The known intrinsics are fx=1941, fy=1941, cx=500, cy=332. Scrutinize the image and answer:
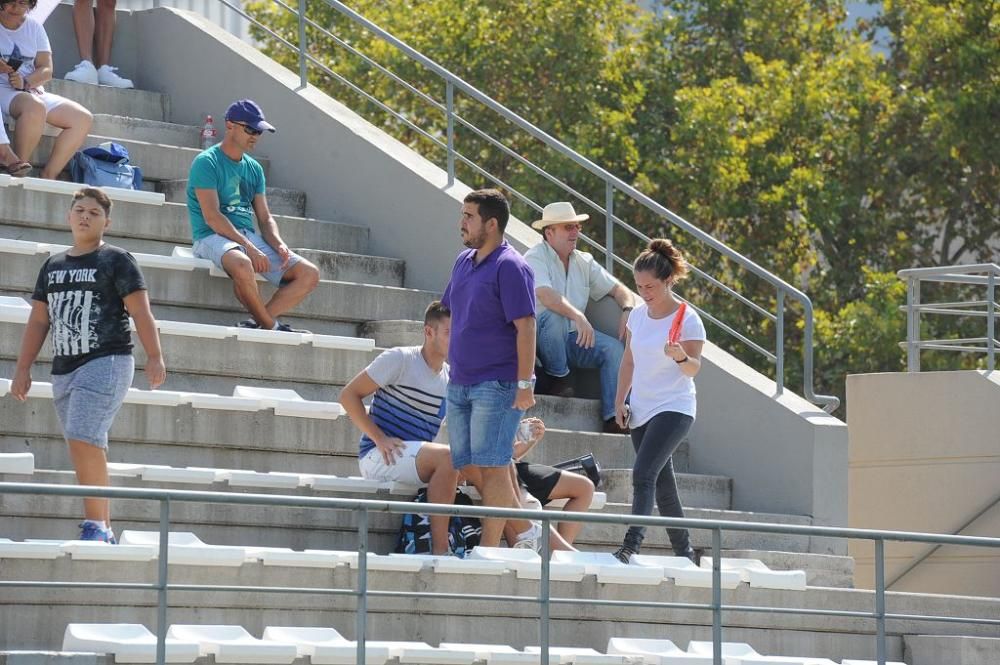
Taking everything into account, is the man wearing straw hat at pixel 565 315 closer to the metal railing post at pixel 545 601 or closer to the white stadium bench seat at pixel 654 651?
the white stadium bench seat at pixel 654 651

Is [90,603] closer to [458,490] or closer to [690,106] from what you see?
[458,490]

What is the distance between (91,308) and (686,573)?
283 cm

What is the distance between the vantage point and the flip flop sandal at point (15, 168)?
418 inches

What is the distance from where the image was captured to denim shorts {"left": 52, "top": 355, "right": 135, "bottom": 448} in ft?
25.7

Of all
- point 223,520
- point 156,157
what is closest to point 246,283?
point 223,520

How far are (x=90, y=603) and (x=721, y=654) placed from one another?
8.22 ft

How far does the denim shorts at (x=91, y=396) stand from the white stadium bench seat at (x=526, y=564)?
5.29 feet

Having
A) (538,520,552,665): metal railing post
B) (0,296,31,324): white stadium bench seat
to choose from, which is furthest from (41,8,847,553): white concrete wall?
(538,520,552,665): metal railing post

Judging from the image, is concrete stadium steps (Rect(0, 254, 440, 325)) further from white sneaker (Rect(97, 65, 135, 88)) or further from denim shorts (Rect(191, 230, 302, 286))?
white sneaker (Rect(97, 65, 135, 88))

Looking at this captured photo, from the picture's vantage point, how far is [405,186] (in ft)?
39.1

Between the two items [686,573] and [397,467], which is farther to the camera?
[397,467]

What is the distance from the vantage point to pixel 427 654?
7.22m

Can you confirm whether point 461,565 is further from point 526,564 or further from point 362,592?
point 362,592

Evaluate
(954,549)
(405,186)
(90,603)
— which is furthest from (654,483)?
(954,549)
